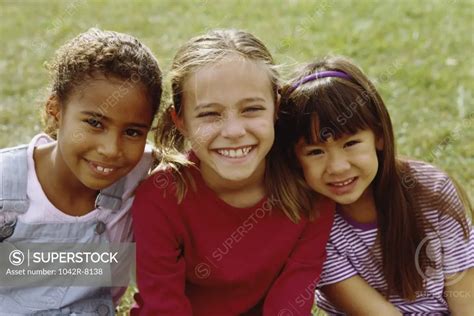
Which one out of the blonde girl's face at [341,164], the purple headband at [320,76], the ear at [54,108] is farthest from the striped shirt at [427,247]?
the ear at [54,108]

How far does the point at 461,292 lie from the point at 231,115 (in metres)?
1.07

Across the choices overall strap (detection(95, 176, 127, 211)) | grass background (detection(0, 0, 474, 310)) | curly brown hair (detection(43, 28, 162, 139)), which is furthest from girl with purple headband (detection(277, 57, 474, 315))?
grass background (detection(0, 0, 474, 310))

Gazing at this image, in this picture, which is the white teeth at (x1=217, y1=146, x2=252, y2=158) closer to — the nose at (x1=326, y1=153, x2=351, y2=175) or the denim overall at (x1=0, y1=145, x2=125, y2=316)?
the nose at (x1=326, y1=153, x2=351, y2=175)

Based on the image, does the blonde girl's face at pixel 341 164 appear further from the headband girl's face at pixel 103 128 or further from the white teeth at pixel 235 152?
the headband girl's face at pixel 103 128

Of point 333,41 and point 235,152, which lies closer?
point 235,152

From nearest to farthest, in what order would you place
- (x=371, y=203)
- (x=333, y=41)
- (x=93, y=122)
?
(x=93, y=122), (x=371, y=203), (x=333, y=41)

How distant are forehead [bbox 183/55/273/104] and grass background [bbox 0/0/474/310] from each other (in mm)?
1995

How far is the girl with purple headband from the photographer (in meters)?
2.55

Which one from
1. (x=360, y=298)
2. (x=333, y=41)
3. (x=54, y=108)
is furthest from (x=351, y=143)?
(x=333, y=41)

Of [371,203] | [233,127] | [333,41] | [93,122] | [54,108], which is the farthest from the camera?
[333,41]

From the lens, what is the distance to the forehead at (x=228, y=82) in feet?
7.91

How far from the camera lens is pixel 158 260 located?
8.38ft

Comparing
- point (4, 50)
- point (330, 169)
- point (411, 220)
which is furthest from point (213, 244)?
point (4, 50)

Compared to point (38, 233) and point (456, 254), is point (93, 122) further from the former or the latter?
point (456, 254)
